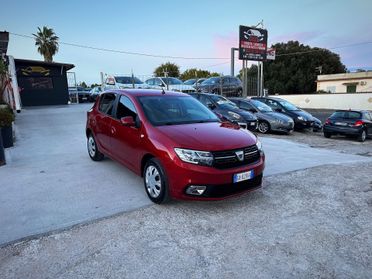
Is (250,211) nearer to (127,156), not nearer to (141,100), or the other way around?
(127,156)

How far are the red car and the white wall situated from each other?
27.1 metres

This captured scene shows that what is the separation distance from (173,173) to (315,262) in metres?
1.86

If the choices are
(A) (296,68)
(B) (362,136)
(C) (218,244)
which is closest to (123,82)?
(B) (362,136)

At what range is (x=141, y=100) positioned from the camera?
4.75 m

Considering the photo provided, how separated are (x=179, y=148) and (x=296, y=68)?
169ft

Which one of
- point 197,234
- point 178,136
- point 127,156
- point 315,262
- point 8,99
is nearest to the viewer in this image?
point 315,262

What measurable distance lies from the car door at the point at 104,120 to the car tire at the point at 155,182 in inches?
61.7

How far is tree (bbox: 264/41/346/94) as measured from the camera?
160 ft

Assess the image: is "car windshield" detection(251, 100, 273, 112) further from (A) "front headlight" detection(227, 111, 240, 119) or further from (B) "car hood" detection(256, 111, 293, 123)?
(A) "front headlight" detection(227, 111, 240, 119)

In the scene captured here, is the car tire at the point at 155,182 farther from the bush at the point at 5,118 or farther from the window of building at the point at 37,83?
the window of building at the point at 37,83

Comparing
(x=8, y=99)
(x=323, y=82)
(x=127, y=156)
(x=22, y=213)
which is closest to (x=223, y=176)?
(x=127, y=156)

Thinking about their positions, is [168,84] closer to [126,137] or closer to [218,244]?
[126,137]

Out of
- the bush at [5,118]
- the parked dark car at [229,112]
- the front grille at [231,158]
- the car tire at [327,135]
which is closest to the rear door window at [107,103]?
the front grille at [231,158]

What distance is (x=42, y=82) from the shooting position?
65.6ft
